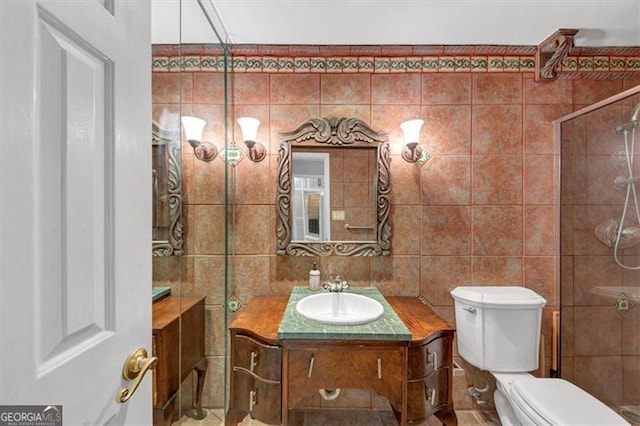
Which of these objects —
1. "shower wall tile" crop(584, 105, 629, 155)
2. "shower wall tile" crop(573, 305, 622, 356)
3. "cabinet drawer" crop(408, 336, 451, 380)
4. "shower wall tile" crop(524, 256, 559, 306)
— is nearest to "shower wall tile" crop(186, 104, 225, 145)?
"cabinet drawer" crop(408, 336, 451, 380)

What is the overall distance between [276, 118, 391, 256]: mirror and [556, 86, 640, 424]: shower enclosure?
3.94 ft

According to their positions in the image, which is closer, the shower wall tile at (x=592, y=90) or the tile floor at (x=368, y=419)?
the tile floor at (x=368, y=419)

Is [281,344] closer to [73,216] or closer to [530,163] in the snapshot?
[73,216]

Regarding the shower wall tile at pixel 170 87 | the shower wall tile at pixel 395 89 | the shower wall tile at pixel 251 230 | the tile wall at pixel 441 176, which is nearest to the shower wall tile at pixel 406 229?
the tile wall at pixel 441 176

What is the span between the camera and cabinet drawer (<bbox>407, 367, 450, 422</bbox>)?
4.65 feet

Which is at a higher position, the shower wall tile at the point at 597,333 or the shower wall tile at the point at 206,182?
the shower wall tile at the point at 206,182

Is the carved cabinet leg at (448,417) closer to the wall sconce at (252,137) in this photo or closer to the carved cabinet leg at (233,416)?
the carved cabinet leg at (233,416)

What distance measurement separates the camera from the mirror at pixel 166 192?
1092 millimetres

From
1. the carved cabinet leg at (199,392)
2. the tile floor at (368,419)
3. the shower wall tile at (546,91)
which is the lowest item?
the tile floor at (368,419)

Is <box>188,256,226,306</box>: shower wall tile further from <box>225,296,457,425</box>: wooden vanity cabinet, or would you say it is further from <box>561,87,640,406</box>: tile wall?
<box>561,87,640,406</box>: tile wall

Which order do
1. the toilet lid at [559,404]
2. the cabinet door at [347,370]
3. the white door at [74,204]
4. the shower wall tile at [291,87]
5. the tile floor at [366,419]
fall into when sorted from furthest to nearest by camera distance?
the shower wall tile at [291,87], the tile floor at [366,419], the cabinet door at [347,370], the toilet lid at [559,404], the white door at [74,204]

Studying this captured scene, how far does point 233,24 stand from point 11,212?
1.66 meters

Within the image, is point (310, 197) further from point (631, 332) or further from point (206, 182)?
point (631, 332)

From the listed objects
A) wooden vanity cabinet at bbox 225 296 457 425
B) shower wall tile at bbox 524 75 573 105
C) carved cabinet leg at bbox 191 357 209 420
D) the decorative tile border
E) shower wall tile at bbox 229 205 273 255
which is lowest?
carved cabinet leg at bbox 191 357 209 420
